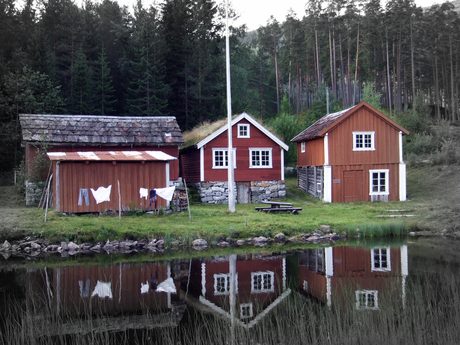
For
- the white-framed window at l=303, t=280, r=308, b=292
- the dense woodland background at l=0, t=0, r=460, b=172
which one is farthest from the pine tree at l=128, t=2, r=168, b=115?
the white-framed window at l=303, t=280, r=308, b=292

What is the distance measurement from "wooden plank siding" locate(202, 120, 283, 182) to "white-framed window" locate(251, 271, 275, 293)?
16148 mm

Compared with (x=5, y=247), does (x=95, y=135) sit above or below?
above

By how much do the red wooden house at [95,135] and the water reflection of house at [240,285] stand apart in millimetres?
13377

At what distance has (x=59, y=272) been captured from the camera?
1392 centimetres

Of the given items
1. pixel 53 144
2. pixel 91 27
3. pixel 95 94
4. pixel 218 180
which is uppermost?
pixel 91 27

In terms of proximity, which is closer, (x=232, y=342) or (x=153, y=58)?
(x=232, y=342)

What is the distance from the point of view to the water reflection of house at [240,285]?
32.8ft

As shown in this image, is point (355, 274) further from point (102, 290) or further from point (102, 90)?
point (102, 90)

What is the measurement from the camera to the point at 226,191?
29.5 meters

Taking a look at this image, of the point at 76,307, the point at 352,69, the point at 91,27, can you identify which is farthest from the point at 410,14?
the point at 76,307

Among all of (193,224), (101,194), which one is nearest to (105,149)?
(101,194)

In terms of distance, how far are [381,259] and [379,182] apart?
49.0ft

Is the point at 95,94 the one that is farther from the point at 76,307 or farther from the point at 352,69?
the point at 76,307

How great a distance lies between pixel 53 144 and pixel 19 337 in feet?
64.1
